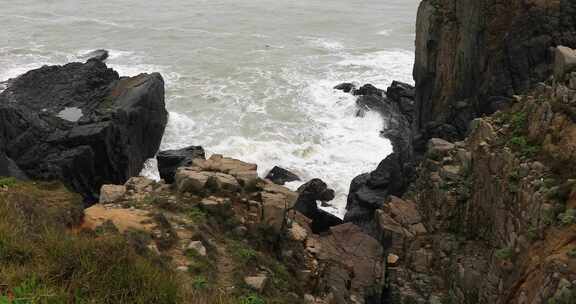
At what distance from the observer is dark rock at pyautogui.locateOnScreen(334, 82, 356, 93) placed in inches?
1489

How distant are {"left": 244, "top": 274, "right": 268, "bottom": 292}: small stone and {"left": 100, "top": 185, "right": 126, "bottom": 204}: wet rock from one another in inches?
208

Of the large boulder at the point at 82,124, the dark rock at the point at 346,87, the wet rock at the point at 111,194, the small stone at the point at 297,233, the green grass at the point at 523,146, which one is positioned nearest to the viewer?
the green grass at the point at 523,146

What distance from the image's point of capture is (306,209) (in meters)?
20.8

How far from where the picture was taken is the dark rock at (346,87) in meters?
37.8

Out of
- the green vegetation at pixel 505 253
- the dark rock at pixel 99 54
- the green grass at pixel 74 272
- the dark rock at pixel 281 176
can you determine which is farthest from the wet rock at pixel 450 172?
the dark rock at pixel 99 54

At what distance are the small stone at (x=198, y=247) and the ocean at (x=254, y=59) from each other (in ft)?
39.7

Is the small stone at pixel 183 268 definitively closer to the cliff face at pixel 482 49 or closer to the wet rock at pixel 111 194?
the wet rock at pixel 111 194

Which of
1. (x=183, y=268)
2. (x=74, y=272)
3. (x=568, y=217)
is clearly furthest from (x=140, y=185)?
(x=568, y=217)

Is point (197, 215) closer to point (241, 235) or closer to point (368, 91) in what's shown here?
point (241, 235)

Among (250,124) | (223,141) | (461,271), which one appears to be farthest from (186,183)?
(250,124)

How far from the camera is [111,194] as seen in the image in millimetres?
15102

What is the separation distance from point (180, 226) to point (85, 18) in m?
48.0

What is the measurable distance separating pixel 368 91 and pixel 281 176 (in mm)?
12738

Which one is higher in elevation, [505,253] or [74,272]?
[74,272]
